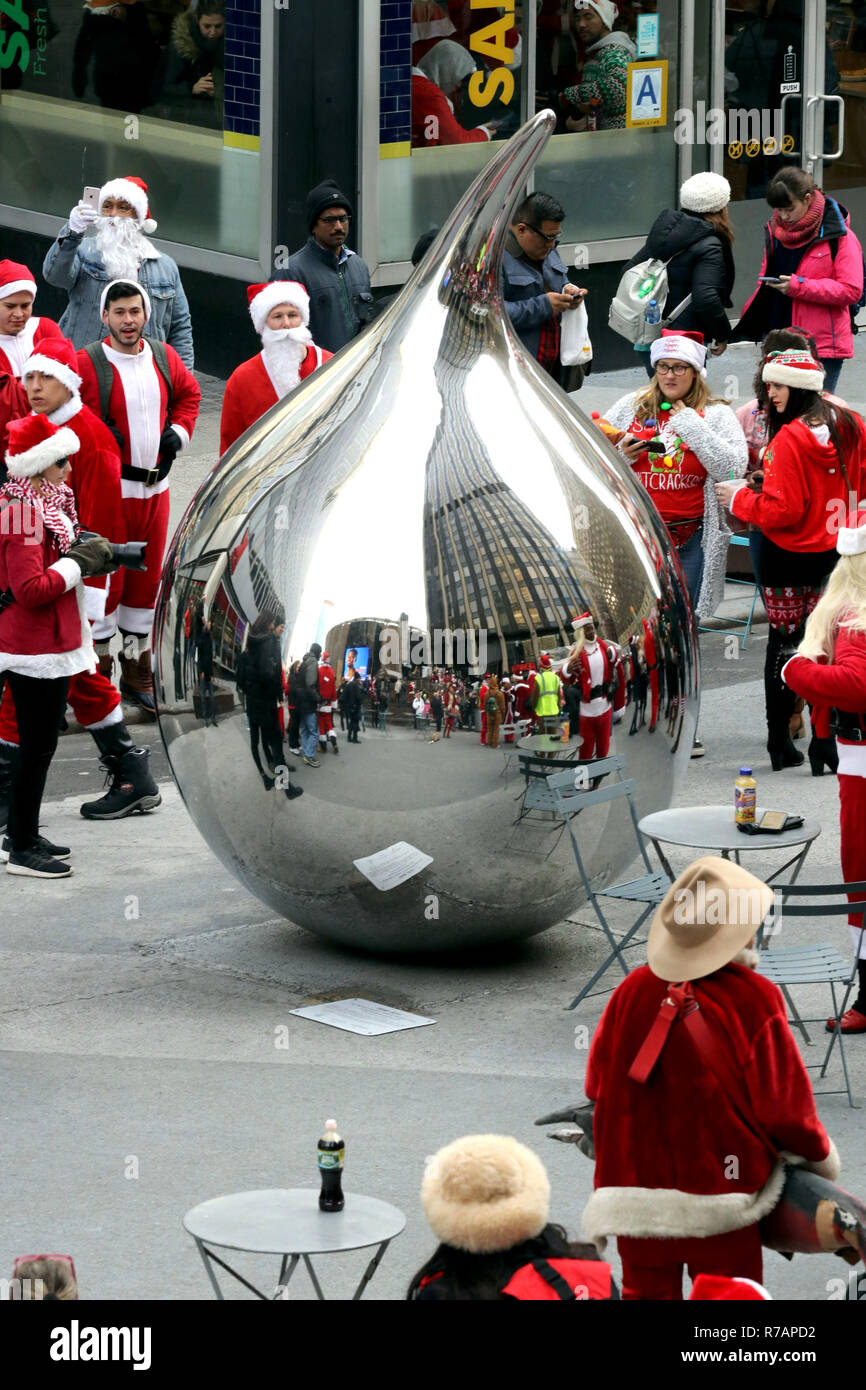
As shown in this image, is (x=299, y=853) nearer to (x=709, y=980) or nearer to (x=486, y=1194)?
(x=709, y=980)

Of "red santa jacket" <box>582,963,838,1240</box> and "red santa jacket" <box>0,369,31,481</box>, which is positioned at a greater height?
"red santa jacket" <box>0,369,31,481</box>

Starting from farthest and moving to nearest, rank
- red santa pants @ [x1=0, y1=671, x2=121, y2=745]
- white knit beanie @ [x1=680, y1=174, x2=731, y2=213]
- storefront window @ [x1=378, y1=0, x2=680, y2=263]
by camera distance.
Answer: storefront window @ [x1=378, y1=0, x2=680, y2=263]
white knit beanie @ [x1=680, y1=174, x2=731, y2=213]
red santa pants @ [x1=0, y1=671, x2=121, y2=745]

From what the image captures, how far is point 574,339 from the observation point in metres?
12.3

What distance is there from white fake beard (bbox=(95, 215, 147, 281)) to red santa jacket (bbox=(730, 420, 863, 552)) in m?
3.94

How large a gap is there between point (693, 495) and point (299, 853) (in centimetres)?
382

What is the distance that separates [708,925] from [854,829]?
8.71 feet

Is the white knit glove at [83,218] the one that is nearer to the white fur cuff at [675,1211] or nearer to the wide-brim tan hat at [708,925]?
the wide-brim tan hat at [708,925]

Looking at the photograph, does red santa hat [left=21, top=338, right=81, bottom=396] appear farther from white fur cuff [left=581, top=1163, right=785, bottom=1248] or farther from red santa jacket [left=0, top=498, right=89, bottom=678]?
white fur cuff [left=581, top=1163, right=785, bottom=1248]

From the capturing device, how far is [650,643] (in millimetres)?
7371

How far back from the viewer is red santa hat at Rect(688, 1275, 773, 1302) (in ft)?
13.4

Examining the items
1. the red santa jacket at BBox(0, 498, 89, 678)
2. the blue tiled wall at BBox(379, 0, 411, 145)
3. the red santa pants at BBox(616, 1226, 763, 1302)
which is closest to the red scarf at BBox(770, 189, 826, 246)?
the blue tiled wall at BBox(379, 0, 411, 145)

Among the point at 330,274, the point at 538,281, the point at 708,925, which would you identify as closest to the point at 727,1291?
the point at 708,925

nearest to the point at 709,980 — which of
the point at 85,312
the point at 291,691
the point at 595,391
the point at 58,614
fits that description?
the point at 291,691

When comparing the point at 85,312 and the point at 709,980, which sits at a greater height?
the point at 85,312
